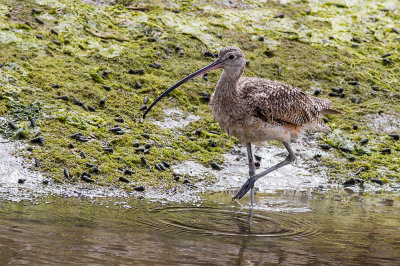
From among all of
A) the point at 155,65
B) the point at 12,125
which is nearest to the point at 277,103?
the point at 155,65

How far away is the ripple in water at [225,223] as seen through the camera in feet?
21.5

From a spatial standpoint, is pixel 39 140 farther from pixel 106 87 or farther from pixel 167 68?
pixel 167 68

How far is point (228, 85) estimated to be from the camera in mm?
8156

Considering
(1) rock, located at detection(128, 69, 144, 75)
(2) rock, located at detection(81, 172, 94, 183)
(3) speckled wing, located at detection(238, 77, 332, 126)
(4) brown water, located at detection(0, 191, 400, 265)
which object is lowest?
(4) brown water, located at detection(0, 191, 400, 265)

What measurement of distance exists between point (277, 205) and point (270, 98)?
54.6 inches

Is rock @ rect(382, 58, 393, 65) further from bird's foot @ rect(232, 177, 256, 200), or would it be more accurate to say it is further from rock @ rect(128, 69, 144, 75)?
bird's foot @ rect(232, 177, 256, 200)

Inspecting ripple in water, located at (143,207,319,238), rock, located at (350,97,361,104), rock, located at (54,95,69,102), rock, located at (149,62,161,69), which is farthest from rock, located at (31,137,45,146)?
rock, located at (350,97,361,104)

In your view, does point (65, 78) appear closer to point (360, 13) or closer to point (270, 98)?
point (270, 98)

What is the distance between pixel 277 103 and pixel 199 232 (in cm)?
263

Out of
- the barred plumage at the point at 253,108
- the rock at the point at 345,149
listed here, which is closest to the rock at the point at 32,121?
the barred plumage at the point at 253,108

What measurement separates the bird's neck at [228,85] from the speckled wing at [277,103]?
0.44 feet

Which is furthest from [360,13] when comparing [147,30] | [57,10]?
[57,10]

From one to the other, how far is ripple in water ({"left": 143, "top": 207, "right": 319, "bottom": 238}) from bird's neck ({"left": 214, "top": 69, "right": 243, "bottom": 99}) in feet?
4.81

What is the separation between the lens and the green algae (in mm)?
9000
